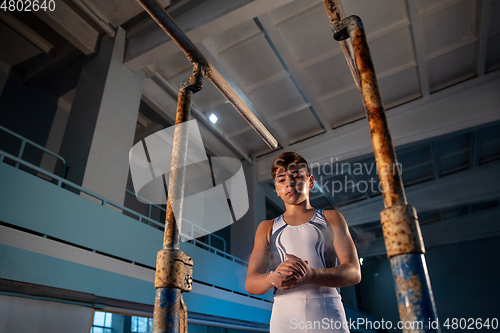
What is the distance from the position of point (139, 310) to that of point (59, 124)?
5672 millimetres

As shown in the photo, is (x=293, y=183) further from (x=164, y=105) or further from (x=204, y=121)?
(x=204, y=121)

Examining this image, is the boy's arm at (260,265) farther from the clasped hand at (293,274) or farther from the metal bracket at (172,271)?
the metal bracket at (172,271)

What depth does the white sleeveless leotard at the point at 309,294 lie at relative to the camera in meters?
1.40

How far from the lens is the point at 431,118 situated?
28.6 feet

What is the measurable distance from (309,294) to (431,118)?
29.0 ft

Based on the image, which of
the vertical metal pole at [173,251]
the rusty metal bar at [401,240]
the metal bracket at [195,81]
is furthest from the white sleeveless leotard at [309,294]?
the metal bracket at [195,81]

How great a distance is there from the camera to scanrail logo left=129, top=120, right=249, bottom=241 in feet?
32.9

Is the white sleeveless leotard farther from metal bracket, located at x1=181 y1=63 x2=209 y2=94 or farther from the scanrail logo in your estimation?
the scanrail logo

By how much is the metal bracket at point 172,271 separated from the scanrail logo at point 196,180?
27.4 feet

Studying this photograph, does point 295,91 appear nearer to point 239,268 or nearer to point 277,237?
point 239,268

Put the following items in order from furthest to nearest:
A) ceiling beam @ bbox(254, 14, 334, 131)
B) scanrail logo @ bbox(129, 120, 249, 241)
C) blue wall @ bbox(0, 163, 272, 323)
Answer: scanrail logo @ bbox(129, 120, 249, 241) < ceiling beam @ bbox(254, 14, 334, 131) < blue wall @ bbox(0, 163, 272, 323)

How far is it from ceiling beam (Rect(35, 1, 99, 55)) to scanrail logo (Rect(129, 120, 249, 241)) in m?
3.31

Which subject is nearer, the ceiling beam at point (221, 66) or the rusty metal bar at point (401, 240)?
the rusty metal bar at point (401, 240)

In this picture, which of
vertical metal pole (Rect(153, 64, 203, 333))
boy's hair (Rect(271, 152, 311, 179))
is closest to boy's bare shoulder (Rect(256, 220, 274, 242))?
boy's hair (Rect(271, 152, 311, 179))
